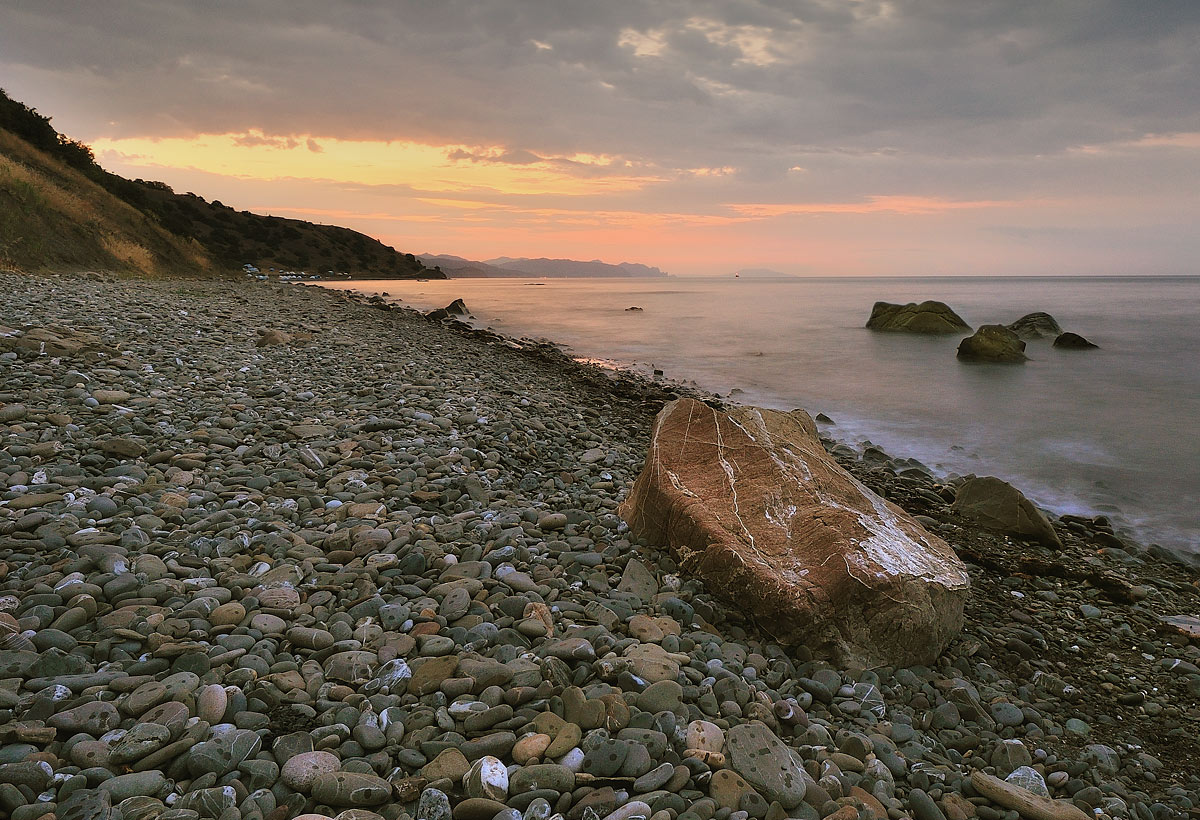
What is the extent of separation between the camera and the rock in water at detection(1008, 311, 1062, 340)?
27594mm

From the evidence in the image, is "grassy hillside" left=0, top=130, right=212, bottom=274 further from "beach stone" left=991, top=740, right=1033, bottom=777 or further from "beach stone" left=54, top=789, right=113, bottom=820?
"beach stone" left=991, top=740, right=1033, bottom=777

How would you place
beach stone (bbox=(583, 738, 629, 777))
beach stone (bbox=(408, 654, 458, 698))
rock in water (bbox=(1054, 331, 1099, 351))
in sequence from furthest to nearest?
rock in water (bbox=(1054, 331, 1099, 351)), beach stone (bbox=(408, 654, 458, 698)), beach stone (bbox=(583, 738, 629, 777))

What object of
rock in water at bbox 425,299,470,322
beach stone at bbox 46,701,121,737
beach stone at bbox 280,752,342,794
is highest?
rock in water at bbox 425,299,470,322

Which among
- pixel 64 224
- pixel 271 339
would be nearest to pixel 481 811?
pixel 271 339

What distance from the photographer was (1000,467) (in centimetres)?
1043

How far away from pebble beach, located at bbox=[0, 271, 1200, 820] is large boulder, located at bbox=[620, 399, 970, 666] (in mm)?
170

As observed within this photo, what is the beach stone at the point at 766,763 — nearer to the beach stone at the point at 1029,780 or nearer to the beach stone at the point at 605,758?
the beach stone at the point at 605,758

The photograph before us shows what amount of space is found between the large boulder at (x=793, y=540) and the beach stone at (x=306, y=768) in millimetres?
2628

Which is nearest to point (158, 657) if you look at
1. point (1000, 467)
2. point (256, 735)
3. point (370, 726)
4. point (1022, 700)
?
point (256, 735)

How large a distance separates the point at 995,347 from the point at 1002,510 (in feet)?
58.0

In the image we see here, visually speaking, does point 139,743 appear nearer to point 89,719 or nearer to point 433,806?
point 89,719

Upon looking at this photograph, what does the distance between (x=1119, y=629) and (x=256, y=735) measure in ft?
20.1

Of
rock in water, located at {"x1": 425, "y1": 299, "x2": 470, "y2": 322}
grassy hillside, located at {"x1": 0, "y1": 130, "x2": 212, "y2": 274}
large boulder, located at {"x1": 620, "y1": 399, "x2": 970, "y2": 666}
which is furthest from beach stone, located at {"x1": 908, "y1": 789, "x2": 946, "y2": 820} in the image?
rock in water, located at {"x1": 425, "y1": 299, "x2": 470, "y2": 322}

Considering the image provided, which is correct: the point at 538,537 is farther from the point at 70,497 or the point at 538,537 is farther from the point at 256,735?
the point at 70,497
